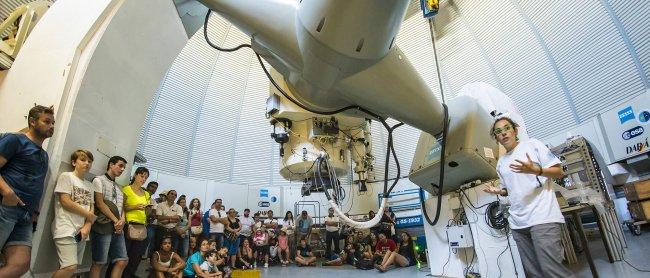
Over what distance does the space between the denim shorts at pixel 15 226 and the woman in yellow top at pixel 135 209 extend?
4.31 feet

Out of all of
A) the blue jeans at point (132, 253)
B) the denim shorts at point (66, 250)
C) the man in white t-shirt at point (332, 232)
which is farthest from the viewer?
the man in white t-shirt at point (332, 232)

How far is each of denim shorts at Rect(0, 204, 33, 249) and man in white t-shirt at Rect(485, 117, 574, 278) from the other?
3.03m

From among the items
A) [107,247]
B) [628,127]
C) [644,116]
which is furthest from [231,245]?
[644,116]

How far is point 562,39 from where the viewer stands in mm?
7781

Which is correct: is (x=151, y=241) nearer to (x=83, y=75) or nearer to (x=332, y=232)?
(x=83, y=75)

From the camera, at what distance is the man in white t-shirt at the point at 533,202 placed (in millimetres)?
1881

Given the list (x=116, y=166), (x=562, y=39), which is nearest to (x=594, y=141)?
(x=562, y=39)

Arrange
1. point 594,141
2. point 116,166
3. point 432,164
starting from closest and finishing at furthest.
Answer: point 116,166
point 432,164
point 594,141

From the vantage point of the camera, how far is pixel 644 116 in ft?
20.9

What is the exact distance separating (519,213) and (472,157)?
1339mm

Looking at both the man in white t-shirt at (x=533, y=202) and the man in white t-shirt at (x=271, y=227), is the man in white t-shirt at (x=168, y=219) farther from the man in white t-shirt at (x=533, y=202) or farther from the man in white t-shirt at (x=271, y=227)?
the man in white t-shirt at (x=533, y=202)

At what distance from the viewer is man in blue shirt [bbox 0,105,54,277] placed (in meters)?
1.77

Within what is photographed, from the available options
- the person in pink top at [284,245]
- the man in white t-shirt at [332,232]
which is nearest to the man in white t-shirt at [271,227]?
the person in pink top at [284,245]

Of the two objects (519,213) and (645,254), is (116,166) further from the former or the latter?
(645,254)
